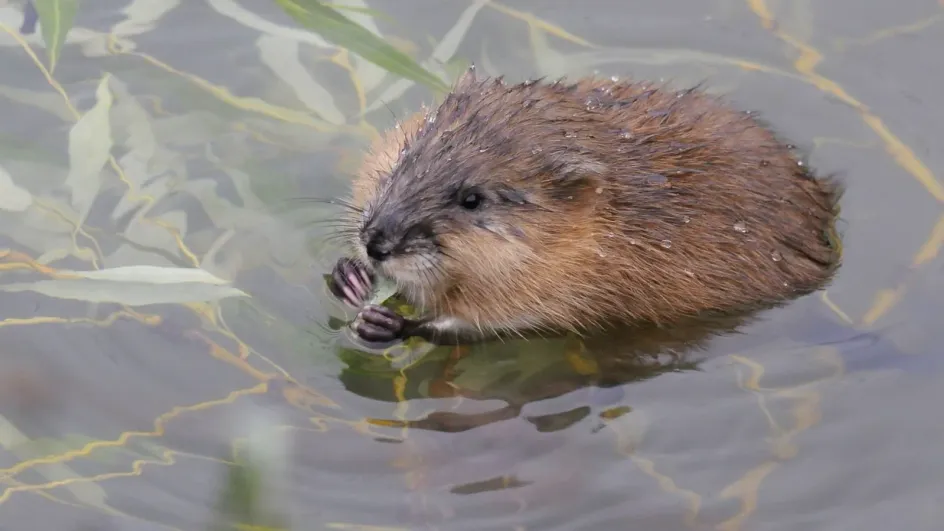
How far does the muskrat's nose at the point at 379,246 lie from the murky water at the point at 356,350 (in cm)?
36

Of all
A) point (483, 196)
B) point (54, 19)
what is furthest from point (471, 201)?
point (54, 19)

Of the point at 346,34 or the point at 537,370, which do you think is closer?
the point at 346,34

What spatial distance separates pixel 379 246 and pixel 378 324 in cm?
30

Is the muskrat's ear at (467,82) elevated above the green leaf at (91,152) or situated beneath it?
elevated above

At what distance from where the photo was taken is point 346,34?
1.94 m

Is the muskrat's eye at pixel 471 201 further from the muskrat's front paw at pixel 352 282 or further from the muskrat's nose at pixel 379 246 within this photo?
the muskrat's front paw at pixel 352 282

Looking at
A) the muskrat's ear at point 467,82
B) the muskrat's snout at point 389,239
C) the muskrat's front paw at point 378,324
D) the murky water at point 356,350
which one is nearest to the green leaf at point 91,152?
the murky water at point 356,350

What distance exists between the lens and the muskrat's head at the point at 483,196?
9.29 ft

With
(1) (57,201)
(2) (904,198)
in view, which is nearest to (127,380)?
(1) (57,201)

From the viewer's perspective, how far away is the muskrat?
287 centimetres

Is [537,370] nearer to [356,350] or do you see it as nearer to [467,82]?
[356,350]

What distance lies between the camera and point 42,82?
12.6ft

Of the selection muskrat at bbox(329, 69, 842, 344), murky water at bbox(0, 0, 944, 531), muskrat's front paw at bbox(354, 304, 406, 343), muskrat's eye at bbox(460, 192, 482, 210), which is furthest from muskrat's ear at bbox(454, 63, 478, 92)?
muskrat's front paw at bbox(354, 304, 406, 343)

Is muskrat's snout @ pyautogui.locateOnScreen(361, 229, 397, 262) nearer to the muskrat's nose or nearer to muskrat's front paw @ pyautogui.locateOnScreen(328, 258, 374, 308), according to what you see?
the muskrat's nose
